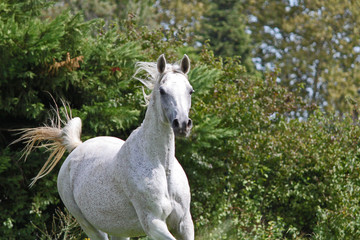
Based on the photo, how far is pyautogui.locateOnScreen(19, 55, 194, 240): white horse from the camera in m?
3.77

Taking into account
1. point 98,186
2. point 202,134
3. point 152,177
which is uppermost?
point 152,177

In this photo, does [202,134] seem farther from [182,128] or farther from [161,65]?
[182,128]

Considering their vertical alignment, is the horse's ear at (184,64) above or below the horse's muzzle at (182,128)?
above

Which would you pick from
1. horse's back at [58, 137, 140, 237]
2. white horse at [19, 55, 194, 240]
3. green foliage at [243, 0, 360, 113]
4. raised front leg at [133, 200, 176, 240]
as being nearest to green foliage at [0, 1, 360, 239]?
horse's back at [58, 137, 140, 237]

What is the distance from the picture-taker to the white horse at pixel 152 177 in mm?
3766

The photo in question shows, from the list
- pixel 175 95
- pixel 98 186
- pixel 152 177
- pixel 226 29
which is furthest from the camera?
pixel 226 29

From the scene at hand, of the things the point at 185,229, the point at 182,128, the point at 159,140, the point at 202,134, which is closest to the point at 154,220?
the point at 185,229

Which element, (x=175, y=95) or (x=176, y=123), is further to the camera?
(x=175, y=95)

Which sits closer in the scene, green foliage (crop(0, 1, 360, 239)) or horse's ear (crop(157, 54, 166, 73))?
horse's ear (crop(157, 54, 166, 73))

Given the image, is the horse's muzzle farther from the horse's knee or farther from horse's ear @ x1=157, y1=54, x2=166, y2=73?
the horse's knee

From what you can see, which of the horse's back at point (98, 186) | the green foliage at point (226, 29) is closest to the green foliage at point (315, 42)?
the green foliage at point (226, 29)

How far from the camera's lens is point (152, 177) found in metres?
3.94

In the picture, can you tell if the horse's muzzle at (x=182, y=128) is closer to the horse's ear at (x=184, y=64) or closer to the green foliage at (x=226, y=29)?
the horse's ear at (x=184, y=64)

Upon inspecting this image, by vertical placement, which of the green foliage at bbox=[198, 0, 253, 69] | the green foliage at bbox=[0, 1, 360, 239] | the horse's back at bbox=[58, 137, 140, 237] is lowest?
the green foliage at bbox=[198, 0, 253, 69]
